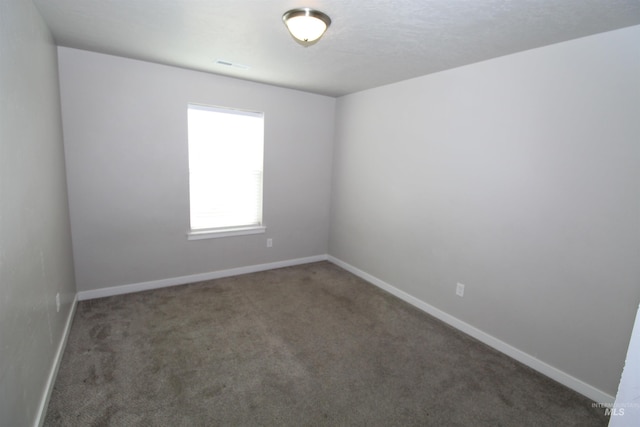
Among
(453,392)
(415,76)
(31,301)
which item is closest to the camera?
(31,301)

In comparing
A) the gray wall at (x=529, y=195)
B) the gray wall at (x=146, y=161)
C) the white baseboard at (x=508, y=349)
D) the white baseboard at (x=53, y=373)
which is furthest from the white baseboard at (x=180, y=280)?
the gray wall at (x=529, y=195)

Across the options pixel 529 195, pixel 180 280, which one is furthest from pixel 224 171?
pixel 529 195

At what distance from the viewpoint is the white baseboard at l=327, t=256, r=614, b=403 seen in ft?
7.10

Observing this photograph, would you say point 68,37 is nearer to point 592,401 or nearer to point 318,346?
point 318,346

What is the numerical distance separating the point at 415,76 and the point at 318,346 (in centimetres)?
277

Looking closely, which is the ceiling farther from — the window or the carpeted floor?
the carpeted floor

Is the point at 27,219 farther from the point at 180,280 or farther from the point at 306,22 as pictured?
the point at 180,280

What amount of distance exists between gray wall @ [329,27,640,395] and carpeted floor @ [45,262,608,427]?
1.24 feet

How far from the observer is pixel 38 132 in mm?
2023

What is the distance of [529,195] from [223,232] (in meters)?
3.20

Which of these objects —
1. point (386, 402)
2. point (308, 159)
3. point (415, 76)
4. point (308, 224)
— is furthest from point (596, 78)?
point (308, 224)

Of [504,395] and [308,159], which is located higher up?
[308,159]

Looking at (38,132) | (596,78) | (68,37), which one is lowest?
(38,132)

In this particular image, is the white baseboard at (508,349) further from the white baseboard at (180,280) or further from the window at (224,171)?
the window at (224,171)
